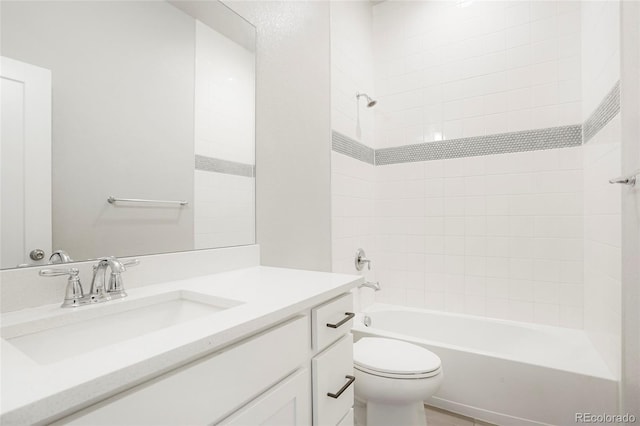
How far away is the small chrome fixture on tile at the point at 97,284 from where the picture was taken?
78 centimetres

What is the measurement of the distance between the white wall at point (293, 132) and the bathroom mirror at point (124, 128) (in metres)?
0.08

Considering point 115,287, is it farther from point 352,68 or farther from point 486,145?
point 486,145

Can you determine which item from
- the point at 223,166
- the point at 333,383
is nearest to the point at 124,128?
the point at 223,166

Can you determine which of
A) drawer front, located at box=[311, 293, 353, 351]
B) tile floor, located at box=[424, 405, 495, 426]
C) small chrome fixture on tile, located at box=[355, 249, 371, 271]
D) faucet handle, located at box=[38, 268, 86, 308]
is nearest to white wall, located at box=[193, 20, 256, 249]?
faucet handle, located at box=[38, 268, 86, 308]

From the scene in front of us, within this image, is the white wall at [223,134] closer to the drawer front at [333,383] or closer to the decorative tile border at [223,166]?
the decorative tile border at [223,166]

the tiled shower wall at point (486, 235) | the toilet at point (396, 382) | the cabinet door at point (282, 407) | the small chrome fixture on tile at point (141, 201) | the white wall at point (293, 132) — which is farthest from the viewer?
the tiled shower wall at point (486, 235)

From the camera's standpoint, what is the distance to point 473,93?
7.85 feet

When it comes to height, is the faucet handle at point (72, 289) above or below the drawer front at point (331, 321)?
above

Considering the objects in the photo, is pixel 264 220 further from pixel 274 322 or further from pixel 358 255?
pixel 358 255

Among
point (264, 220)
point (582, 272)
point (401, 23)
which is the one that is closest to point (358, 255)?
point (264, 220)

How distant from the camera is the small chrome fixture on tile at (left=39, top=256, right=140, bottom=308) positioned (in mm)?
784

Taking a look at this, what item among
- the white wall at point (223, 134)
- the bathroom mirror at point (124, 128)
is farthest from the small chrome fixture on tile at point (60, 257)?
the white wall at point (223, 134)

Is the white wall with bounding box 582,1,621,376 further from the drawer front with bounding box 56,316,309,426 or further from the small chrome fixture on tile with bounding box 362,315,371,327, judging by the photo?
the drawer front with bounding box 56,316,309,426

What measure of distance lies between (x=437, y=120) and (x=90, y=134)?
7.49ft
